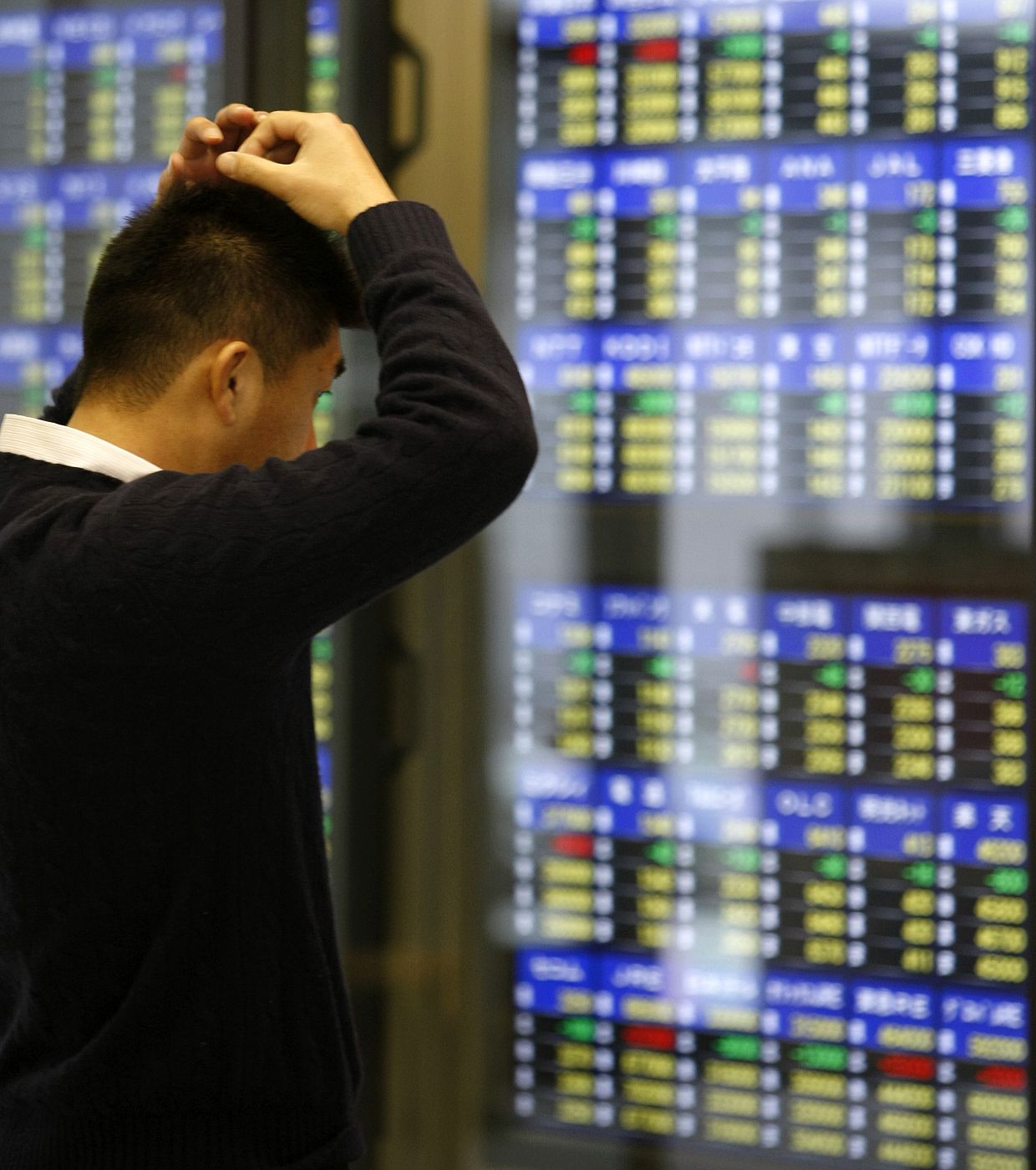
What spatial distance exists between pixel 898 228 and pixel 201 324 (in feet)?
3.15

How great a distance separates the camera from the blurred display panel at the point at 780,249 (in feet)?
5.53

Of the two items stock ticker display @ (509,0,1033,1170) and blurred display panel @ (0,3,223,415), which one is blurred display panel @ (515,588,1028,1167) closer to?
stock ticker display @ (509,0,1033,1170)

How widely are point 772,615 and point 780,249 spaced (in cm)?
43

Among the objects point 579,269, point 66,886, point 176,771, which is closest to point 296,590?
point 176,771

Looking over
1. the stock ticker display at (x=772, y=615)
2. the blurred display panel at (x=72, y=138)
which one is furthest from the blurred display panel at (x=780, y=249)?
the blurred display panel at (x=72, y=138)

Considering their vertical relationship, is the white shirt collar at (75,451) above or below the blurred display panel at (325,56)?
below

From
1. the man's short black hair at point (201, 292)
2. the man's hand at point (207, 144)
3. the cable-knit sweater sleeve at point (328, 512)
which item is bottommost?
the cable-knit sweater sleeve at point (328, 512)

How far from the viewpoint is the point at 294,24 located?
1.88 metres

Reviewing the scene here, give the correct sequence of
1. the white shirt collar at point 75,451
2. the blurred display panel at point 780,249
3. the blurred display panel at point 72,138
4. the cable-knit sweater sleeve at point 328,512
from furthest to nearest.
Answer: the blurred display panel at point 72,138, the blurred display panel at point 780,249, the white shirt collar at point 75,451, the cable-knit sweater sleeve at point 328,512

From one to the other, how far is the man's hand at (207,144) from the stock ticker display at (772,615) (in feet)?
2.43

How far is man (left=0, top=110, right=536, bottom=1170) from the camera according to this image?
0.94 metres

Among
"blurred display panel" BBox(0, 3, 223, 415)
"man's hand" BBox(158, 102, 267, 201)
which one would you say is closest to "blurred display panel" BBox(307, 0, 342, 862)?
"blurred display panel" BBox(0, 3, 223, 415)

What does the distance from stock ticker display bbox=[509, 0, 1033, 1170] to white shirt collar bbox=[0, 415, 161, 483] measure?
883mm

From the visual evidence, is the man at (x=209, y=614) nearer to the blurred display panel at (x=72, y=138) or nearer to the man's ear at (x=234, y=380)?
the man's ear at (x=234, y=380)
